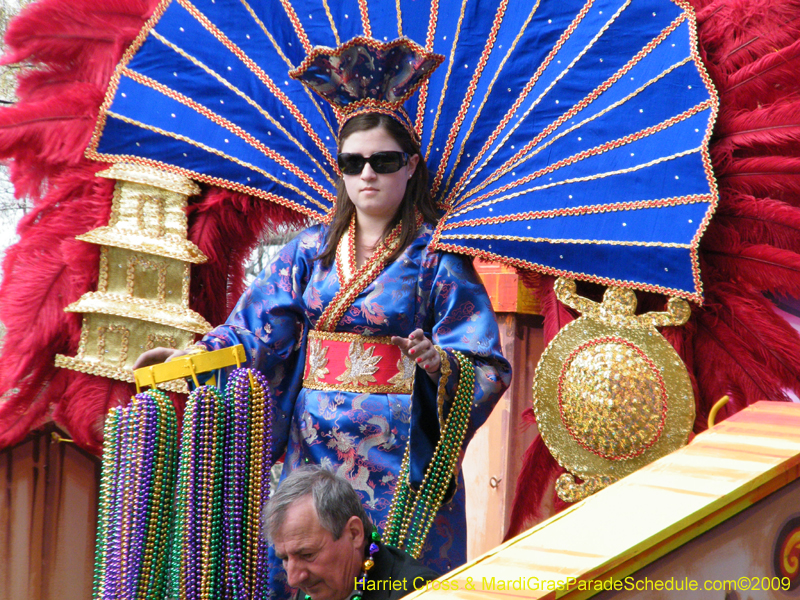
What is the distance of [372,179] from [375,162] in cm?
5

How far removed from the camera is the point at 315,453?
2.33 meters

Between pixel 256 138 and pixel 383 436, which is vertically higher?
pixel 256 138

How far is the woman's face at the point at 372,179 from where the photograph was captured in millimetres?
2307

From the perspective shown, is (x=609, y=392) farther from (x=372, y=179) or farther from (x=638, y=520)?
(x=638, y=520)

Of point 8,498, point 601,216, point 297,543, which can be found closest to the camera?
point 297,543

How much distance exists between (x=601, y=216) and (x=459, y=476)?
82cm

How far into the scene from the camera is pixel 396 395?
2.29 meters

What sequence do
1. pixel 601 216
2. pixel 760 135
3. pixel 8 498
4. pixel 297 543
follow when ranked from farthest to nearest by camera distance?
1. pixel 8 498
2. pixel 601 216
3. pixel 760 135
4. pixel 297 543

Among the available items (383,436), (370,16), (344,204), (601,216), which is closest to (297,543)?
(383,436)

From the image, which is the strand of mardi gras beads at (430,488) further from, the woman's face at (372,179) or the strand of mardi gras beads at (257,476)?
the woman's face at (372,179)

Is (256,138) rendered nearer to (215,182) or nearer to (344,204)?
(215,182)

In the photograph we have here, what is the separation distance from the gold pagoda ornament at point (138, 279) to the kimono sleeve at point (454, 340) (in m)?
0.77

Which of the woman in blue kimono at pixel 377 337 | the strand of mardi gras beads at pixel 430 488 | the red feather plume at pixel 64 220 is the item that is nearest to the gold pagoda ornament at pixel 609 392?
the woman in blue kimono at pixel 377 337

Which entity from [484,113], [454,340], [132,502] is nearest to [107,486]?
[132,502]
